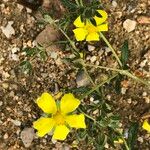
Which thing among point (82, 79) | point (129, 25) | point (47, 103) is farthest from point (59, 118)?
point (129, 25)

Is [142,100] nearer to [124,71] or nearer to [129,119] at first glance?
[129,119]

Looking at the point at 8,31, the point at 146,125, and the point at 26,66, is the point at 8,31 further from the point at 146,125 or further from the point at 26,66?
the point at 146,125

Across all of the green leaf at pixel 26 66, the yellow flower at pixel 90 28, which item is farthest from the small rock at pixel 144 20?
the green leaf at pixel 26 66

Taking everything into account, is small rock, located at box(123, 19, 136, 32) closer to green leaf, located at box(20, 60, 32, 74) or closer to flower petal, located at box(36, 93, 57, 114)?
green leaf, located at box(20, 60, 32, 74)

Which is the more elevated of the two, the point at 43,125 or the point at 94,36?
the point at 94,36

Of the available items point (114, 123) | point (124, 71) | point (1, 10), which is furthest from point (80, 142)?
point (1, 10)

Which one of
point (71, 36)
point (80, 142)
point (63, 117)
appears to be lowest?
point (63, 117)

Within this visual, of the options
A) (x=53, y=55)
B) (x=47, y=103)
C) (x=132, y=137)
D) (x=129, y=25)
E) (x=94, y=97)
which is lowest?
(x=132, y=137)
